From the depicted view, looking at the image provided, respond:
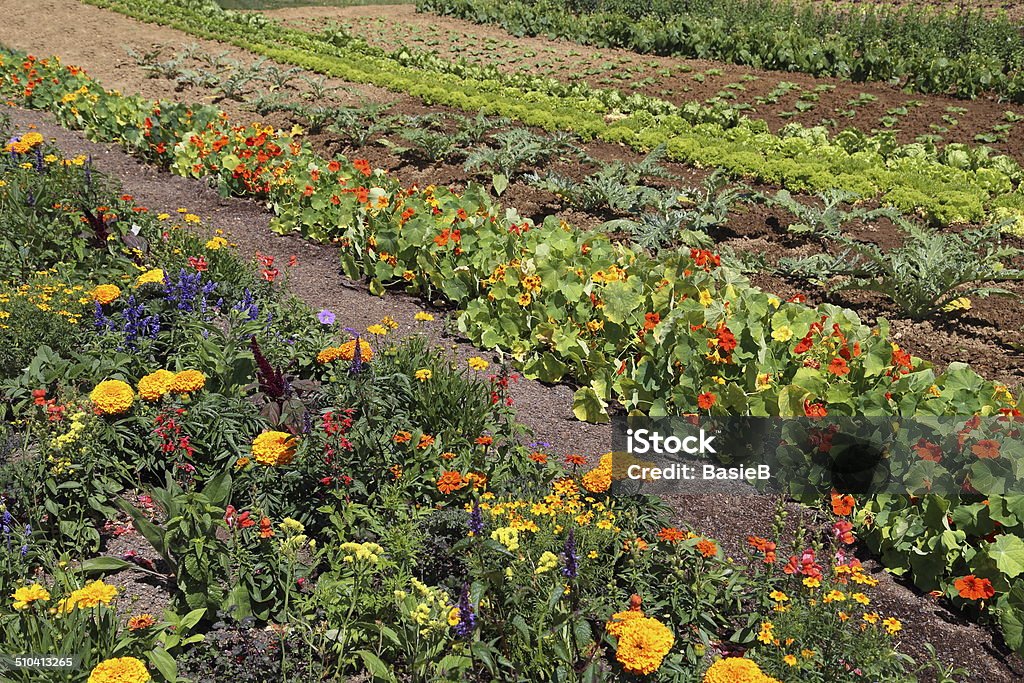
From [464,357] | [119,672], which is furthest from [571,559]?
[464,357]

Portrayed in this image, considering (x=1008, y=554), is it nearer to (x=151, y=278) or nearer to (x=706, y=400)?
(x=706, y=400)

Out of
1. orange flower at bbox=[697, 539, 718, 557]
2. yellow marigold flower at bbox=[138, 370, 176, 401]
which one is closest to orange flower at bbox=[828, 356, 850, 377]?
orange flower at bbox=[697, 539, 718, 557]

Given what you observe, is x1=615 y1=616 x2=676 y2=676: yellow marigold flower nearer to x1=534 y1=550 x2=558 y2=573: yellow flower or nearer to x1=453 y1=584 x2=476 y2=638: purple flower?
x1=534 y1=550 x2=558 y2=573: yellow flower

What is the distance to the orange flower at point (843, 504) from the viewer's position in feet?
11.7

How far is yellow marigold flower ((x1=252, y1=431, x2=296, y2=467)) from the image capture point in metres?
3.25

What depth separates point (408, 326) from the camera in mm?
5531

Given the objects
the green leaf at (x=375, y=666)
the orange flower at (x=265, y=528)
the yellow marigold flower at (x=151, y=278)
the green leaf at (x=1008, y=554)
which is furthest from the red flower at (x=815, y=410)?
the yellow marigold flower at (x=151, y=278)

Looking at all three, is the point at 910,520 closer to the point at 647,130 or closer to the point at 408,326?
the point at 408,326

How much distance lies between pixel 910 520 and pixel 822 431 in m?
0.53

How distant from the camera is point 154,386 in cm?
355

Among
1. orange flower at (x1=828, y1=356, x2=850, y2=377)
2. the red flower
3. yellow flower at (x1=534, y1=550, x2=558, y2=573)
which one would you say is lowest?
yellow flower at (x1=534, y1=550, x2=558, y2=573)

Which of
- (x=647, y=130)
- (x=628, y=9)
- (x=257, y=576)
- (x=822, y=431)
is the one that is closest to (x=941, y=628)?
(x=822, y=431)

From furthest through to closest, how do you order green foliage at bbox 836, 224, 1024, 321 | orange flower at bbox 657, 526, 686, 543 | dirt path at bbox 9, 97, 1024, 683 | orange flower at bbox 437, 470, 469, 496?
green foliage at bbox 836, 224, 1024, 321 → orange flower at bbox 437, 470, 469, 496 → dirt path at bbox 9, 97, 1024, 683 → orange flower at bbox 657, 526, 686, 543

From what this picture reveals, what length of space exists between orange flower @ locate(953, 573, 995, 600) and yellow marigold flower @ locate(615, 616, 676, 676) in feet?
4.28
